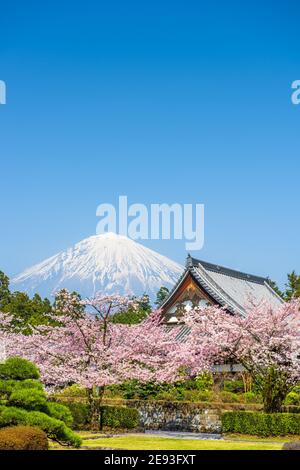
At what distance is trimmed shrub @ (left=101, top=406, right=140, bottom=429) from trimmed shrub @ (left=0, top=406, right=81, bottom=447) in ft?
32.5

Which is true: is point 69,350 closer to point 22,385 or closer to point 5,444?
point 22,385

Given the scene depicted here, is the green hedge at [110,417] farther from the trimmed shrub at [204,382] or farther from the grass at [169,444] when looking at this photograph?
the trimmed shrub at [204,382]

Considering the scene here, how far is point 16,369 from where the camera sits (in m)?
15.5

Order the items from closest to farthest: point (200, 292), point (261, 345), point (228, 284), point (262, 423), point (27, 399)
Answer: point (27, 399) → point (262, 423) → point (261, 345) → point (200, 292) → point (228, 284)

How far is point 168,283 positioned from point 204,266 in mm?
145851

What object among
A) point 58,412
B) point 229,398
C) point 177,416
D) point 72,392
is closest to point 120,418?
point 177,416

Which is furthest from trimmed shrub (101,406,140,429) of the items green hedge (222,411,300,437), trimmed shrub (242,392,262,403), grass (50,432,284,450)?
trimmed shrub (242,392,262,403)

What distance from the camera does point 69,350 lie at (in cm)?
2705

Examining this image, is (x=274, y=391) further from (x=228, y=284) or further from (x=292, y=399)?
(x=228, y=284)

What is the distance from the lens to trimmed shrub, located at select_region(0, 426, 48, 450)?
13297 mm

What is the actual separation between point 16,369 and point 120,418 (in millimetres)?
10641

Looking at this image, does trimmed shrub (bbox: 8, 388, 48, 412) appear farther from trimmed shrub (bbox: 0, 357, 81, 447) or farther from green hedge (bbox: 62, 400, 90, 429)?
green hedge (bbox: 62, 400, 90, 429)
